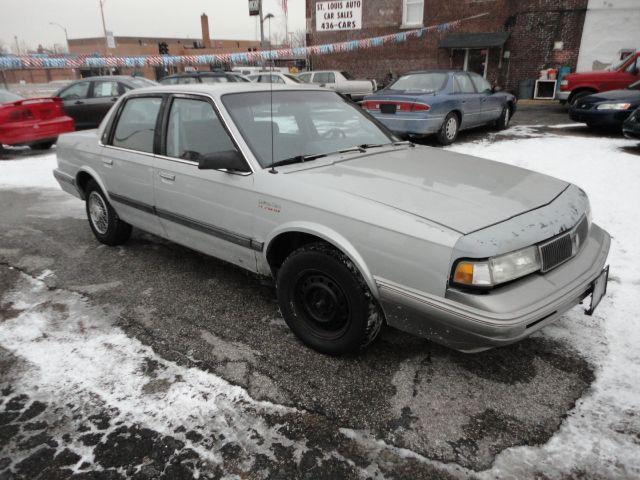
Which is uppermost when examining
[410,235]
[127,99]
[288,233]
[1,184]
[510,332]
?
[127,99]

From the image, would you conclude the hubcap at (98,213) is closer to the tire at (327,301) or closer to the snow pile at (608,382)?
the tire at (327,301)

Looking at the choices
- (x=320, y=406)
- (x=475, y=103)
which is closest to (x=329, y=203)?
(x=320, y=406)

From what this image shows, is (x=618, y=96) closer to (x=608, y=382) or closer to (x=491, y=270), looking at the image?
(x=608, y=382)

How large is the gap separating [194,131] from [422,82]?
6990mm

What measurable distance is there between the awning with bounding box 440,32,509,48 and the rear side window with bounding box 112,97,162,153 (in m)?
18.7

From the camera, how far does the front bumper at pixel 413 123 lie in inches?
336

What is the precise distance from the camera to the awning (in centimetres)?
1936

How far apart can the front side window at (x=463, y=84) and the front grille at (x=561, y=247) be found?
723 cm

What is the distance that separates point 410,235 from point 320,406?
3.31 feet

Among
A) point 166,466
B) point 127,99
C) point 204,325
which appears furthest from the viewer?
point 127,99

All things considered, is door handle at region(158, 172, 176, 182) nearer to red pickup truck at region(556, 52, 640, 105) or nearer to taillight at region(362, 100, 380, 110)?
taillight at region(362, 100, 380, 110)

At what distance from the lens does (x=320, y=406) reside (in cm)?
246

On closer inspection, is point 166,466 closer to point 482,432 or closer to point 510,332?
point 482,432

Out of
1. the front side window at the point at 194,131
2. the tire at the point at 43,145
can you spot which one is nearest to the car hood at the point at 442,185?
the front side window at the point at 194,131
